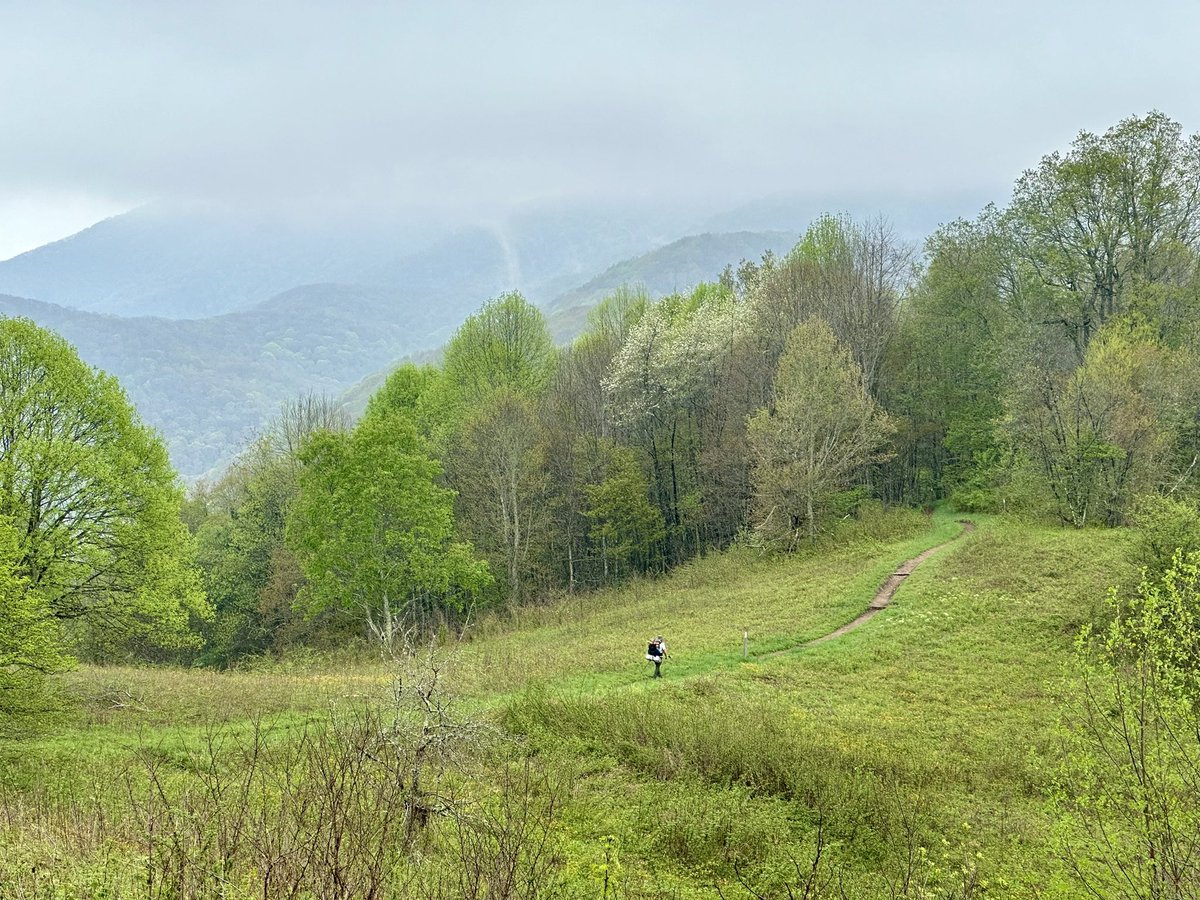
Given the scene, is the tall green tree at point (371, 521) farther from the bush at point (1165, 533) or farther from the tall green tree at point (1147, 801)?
the tall green tree at point (1147, 801)

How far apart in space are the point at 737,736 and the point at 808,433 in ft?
82.1

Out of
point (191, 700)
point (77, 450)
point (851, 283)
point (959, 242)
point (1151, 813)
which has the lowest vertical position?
point (191, 700)

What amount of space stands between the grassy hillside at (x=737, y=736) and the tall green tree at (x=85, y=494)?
2.74 metres

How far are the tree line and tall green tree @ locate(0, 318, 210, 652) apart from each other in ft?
33.2

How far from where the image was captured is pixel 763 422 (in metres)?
35.7

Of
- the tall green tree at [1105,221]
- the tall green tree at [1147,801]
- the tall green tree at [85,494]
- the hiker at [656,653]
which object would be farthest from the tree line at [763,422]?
the tall green tree at [1147,801]

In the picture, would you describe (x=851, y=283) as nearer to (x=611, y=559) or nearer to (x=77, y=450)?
(x=611, y=559)

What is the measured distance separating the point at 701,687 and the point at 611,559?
27.7 meters

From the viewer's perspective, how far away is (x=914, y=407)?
45.2m

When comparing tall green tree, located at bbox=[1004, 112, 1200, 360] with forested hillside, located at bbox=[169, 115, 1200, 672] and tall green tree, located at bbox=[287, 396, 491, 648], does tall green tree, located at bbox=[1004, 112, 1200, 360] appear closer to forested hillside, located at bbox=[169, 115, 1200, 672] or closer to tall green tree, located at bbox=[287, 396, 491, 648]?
forested hillside, located at bbox=[169, 115, 1200, 672]

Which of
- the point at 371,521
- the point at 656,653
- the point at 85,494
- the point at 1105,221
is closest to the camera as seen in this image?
the point at 656,653

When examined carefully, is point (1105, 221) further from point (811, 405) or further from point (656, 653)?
point (656, 653)

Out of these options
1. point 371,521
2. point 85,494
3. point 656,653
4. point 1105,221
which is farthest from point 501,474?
point 1105,221

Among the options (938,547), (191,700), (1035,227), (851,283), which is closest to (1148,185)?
(1035,227)
